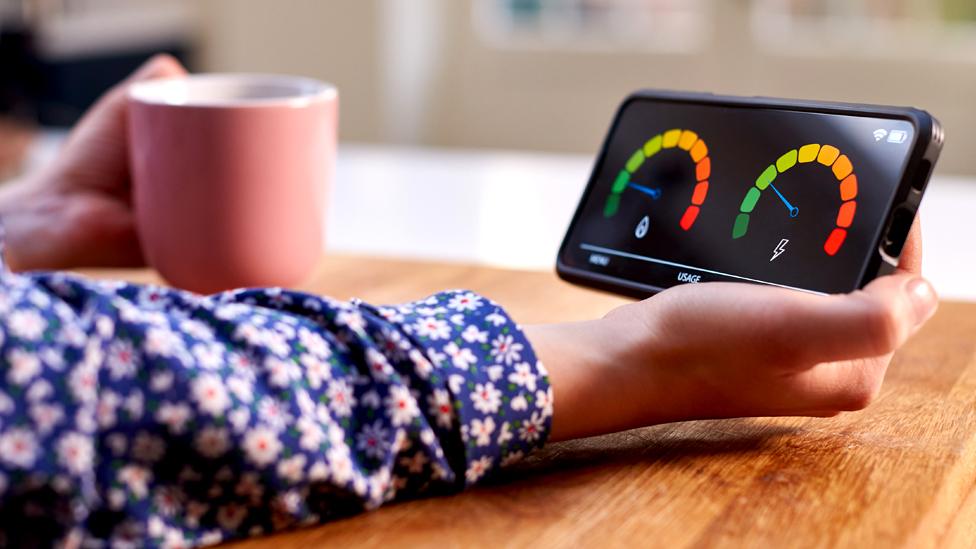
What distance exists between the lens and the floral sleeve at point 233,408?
0.38 m

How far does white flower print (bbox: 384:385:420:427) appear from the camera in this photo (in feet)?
1.41

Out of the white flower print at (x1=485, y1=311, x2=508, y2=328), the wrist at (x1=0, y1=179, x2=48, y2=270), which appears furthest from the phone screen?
the wrist at (x1=0, y1=179, x2=48, y2=270)

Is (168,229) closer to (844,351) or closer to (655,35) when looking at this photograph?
(844,351)

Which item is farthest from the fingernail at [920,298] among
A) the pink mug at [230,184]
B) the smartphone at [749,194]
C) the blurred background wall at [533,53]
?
the blurred background wall at [533,53]

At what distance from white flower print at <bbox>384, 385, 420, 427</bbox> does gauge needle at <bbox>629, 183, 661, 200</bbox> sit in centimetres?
20

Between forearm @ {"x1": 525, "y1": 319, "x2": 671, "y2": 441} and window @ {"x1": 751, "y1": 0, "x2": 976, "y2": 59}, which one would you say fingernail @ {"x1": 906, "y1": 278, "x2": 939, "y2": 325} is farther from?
window @ {"x1": 751, "y1": 0, "x2": 976, "y2": 59}

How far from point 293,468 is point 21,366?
10 centimetres

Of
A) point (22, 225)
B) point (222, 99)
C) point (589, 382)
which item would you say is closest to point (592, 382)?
point (589, 382)

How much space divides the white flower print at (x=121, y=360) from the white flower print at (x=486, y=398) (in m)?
0.13

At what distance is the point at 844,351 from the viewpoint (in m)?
0.43

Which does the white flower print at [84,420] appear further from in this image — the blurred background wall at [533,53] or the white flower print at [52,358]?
the blurred background wall at [533,53]

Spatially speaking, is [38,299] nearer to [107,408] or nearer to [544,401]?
[107,408]

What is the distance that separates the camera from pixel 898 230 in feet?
1.56

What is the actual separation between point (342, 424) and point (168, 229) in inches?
11.8
